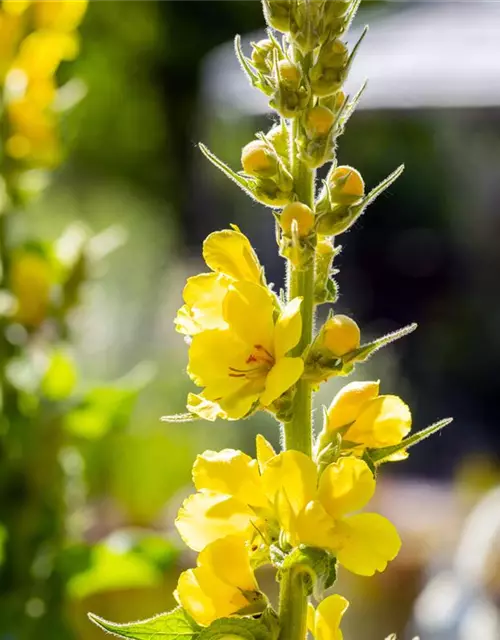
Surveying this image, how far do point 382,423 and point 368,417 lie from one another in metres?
0.01

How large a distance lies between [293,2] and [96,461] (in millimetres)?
1661

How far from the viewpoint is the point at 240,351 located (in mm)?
656

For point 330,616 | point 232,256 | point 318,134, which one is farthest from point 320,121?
point 330,616

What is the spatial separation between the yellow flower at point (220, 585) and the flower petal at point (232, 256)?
177mm

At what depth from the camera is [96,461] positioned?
2172mm

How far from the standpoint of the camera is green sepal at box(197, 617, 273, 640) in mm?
606

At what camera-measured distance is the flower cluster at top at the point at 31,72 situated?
135 cm

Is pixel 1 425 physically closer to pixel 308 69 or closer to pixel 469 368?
pixel 308 69

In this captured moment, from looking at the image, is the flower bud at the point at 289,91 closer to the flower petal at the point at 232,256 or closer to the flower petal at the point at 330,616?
the flower petal at the point at 232,256

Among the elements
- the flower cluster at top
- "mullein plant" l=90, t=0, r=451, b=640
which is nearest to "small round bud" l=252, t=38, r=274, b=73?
"mullein plant" l=90, t=0, r=451, b=640

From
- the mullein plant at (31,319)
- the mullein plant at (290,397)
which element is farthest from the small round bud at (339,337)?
the mullein plant at (31,319)

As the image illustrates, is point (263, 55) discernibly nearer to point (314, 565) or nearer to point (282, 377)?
point (282, 377)

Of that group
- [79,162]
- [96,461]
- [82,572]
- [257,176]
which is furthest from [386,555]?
[79,162]

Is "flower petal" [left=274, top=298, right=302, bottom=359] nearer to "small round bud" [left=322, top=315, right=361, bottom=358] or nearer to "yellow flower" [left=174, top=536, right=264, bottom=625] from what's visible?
"small round bud" [left=322, top=315, right=361, bottom=358]
